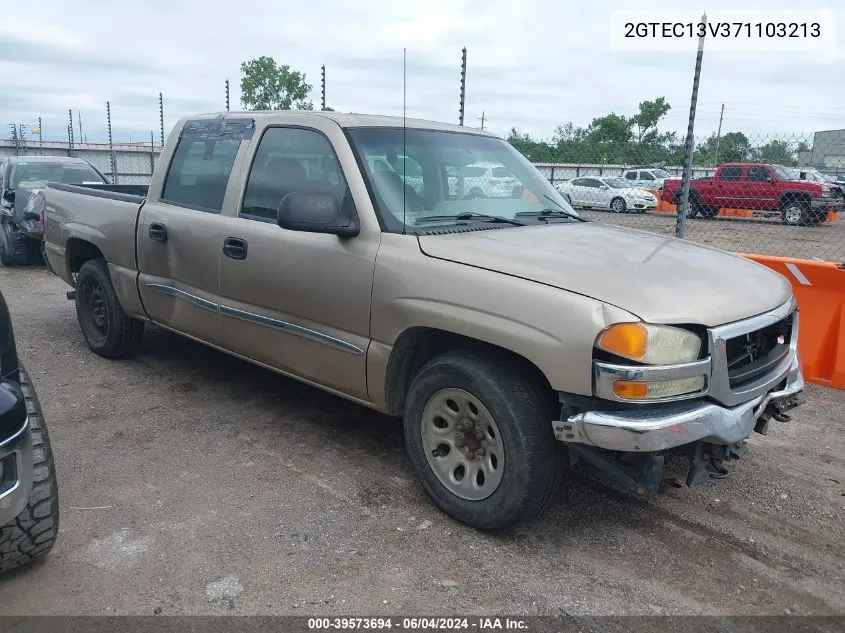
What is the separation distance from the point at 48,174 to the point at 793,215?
17.9 m

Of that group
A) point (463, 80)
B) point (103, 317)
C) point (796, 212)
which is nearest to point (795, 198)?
point (796, 212)

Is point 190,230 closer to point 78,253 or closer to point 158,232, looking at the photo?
point 158,232

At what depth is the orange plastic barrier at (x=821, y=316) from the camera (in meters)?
5.13

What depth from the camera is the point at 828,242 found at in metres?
17.2

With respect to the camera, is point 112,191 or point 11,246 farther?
point 11,246

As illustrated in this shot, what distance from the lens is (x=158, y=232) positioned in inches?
185

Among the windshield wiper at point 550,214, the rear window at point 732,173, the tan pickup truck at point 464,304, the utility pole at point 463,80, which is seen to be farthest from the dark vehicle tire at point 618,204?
the windshield wiper at point 550,214

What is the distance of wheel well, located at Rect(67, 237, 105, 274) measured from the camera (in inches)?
223

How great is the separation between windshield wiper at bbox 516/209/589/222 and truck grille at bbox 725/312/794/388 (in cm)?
135

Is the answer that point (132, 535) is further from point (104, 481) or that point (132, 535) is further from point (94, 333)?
point (94, 333)

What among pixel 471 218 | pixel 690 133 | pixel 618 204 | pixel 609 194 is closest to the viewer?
pixel 471 218

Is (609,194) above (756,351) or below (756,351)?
above

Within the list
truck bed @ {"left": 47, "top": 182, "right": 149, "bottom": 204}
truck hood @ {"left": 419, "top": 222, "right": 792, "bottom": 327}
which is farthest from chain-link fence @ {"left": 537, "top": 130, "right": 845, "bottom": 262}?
truck hood @ {"left": 419, "top": 222, "right": 792, "bottom": 327}

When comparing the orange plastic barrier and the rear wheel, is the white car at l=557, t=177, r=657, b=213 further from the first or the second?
the orange plastic barrier
